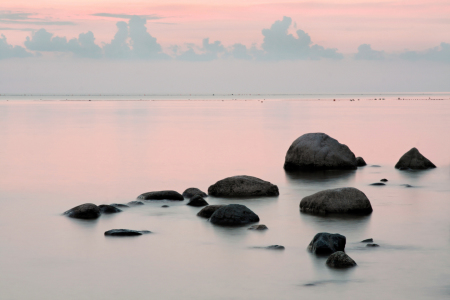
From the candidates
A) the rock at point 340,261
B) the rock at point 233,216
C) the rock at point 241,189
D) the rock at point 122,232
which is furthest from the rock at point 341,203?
the rock at point 122,232

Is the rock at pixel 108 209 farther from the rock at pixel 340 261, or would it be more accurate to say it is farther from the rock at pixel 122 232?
the rock at pixel 340 261

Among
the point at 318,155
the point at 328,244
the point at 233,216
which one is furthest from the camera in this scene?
the point at 318,155

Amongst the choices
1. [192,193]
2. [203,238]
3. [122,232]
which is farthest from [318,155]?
[122,232]

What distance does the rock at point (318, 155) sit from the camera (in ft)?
84.6

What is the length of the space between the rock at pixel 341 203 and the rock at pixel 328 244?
387 centimetres

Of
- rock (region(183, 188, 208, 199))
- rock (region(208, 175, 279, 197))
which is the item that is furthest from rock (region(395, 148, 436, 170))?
rock (region(183, 188, 208, 199))

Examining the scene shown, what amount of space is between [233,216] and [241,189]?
156 inches

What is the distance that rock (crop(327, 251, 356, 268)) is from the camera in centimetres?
1182

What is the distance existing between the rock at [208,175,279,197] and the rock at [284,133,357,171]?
6118 millimetres

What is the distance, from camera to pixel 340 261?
11.9 metres

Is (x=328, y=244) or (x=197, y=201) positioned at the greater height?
(x=197, y=201)

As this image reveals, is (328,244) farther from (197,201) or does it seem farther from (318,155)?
A: (318,155)

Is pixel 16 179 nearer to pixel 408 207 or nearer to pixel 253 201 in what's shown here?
pixel 253 201

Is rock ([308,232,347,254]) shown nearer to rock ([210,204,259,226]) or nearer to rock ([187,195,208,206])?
rock ([210,204,259,226])
